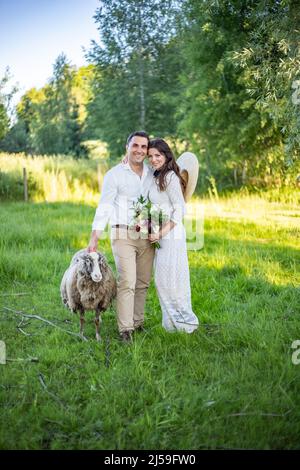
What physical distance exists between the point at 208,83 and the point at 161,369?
13411 mm

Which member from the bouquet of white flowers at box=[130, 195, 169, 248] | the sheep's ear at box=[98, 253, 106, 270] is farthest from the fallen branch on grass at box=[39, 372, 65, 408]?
the bouquet of white flowers at box=[130, 195, 169, 248]

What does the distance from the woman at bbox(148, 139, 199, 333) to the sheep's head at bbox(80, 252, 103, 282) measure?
652 mm

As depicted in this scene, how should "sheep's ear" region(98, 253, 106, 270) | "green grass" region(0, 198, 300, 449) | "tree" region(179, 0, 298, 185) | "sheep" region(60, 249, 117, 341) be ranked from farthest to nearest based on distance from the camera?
"tree" region(179, 0, 298, 185)
"sheep's ear" region(98, 253, 106, 270)
"sheep" region(60, 249, 117, 341)
"green grass" region(0, 198, 300, 449)

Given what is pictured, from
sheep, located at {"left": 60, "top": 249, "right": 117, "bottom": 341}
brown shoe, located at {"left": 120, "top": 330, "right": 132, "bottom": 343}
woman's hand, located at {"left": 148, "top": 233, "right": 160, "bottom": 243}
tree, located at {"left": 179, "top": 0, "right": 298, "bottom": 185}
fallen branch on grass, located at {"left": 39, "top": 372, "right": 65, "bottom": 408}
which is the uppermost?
tree, located at {"left": 179, "top": 0, "right": 298, "bottom": 185}

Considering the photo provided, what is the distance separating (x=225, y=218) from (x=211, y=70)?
6796 mm

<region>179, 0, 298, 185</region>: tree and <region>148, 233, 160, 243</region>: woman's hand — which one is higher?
<region>179, 0, 298, 185</region>: tree

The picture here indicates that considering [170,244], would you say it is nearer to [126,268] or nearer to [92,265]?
[126,268]

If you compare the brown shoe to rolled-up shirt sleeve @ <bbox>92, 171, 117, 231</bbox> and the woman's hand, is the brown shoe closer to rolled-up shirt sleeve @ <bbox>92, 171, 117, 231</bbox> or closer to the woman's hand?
the woman's hand

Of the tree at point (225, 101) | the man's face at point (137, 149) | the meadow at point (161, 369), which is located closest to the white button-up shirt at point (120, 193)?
the man's face at point (137, 149)

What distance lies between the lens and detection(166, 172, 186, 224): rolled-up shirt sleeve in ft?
15.7

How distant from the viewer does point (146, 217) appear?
4719 millimetres

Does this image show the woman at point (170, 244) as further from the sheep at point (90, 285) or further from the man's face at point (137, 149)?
the sheep at point (90, 285)

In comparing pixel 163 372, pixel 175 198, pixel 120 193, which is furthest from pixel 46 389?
pixel 175 198

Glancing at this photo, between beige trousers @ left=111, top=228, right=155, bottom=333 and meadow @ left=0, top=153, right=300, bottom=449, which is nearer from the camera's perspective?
meadow @ left=0, top=153, right=300, bottom=449
